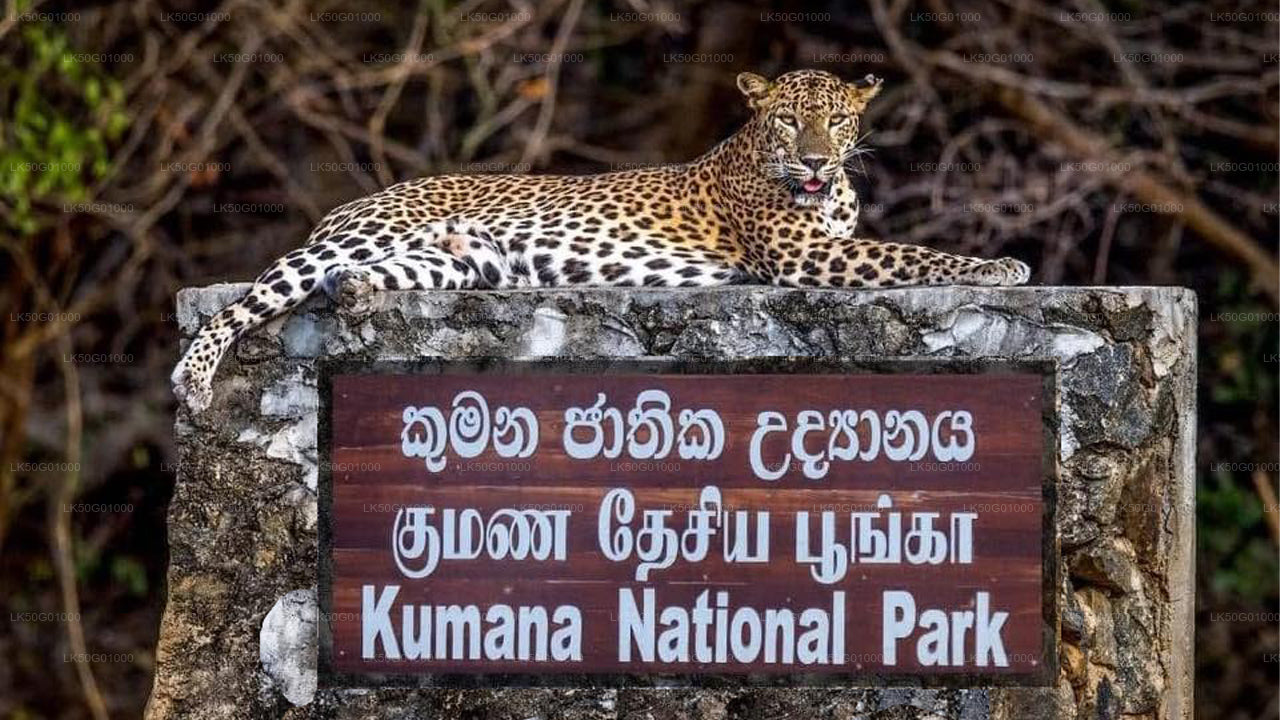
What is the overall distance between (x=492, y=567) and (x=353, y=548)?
1.12 ft

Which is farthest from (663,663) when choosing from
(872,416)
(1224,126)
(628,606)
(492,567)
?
(1224,126)

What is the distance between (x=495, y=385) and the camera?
5.00m

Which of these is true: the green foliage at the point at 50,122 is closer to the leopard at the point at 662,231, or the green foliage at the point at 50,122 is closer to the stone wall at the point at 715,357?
the leopard at the point at 662,231

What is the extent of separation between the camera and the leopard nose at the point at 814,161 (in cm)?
552

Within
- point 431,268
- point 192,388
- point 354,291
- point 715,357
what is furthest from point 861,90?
→ point 192,388

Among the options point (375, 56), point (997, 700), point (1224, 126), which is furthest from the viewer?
point (375, 56)

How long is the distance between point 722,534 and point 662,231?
3.56 ft

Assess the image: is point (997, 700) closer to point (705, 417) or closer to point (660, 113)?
point (705, 417)

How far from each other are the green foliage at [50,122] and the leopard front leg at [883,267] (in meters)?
3.78

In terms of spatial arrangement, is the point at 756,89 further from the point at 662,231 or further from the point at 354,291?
the point at 354,291

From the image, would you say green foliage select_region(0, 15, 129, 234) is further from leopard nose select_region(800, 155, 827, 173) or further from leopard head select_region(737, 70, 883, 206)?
leopard nose select_region(800, 155, 827, 173)

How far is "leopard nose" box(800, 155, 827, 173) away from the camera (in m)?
5.52

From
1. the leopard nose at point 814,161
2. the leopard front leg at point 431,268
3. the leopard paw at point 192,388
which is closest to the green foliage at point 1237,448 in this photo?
the leopard nose at point 814,161

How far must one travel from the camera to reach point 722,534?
16.2 ft
